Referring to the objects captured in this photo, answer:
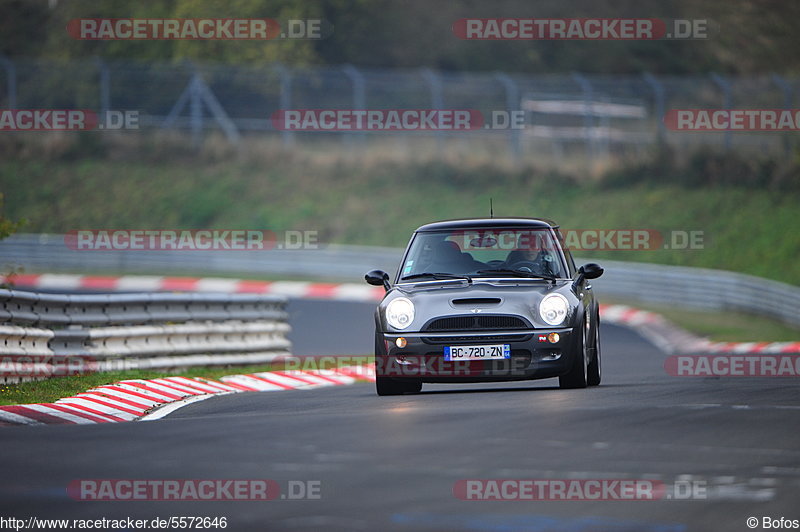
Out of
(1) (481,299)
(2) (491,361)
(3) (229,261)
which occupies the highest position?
(3) (229,261)

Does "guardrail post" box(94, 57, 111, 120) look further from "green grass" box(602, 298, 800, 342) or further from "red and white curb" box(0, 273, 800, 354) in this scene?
"green grass" box(602, 298, 800, 342)

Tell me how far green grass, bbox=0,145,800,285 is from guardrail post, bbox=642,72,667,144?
4.79 feet

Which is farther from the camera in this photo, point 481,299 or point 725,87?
point 725,87

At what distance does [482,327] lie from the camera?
1266 cm

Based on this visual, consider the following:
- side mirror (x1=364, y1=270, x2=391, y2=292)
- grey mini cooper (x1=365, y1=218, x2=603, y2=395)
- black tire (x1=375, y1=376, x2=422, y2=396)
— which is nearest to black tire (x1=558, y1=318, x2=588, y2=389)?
grey mini cooper (x1=365, y1=218, x2=603, y2=395)

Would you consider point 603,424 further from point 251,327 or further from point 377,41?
point 377,41

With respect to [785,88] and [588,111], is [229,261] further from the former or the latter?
[785,88]

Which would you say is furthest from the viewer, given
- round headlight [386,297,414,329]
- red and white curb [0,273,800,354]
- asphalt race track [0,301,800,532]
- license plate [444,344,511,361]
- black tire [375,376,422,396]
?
red and white curb [0,273,800,354]

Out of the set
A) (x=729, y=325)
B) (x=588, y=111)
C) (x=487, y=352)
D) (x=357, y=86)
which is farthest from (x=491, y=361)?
(x=357, y=86)

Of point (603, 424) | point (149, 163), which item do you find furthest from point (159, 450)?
point (149, 163)

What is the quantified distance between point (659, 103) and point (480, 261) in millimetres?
27529

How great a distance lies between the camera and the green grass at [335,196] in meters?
42.4

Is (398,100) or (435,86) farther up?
(398,100)

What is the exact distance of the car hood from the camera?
41.6ft
